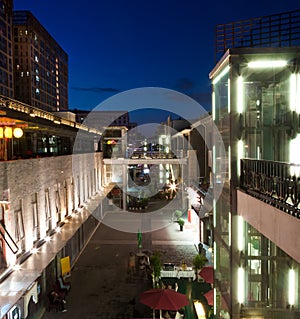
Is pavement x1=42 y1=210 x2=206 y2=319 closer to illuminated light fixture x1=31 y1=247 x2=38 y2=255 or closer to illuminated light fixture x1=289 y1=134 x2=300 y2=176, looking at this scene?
illuminated light fixture x1=31 y1=247 x2=38 y2=255

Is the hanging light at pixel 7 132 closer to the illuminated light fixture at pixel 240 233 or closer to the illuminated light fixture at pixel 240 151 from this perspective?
the illuminated light fixture at pixel 240 151

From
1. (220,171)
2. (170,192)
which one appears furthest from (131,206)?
(220,171)

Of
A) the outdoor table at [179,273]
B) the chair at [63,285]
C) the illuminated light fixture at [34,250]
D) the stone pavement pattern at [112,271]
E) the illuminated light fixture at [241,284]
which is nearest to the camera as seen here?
the illuminated light fixture at [241,284]

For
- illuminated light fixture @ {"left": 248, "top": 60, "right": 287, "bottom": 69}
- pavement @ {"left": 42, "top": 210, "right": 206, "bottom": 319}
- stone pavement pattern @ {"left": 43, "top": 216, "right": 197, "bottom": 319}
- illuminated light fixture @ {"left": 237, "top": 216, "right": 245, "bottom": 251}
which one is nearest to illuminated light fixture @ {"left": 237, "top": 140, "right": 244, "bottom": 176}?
illuminated light fixture @ {"left": 237, "top": 216, "right": 245, "bottom": 251}

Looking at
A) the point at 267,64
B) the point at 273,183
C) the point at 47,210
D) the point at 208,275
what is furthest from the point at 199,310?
the point at 267,64

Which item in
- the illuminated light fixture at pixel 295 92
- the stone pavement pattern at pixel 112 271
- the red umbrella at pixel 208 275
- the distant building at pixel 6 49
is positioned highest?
the distant building at pixel 6 49

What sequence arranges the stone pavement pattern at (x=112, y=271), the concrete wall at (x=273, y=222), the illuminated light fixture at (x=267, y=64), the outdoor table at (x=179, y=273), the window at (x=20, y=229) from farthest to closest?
the outdoor table at (x=179, y=273)
the stone pavement pattern at (x=112, y=271)
the window at (x=20, y=229)
the illuminated light fixture at (x=267, y=64)
the concrete wall at (x=273, y=222)

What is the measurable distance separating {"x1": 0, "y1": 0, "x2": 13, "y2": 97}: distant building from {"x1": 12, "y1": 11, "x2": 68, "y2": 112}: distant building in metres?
11.4

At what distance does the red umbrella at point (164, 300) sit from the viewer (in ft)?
39.6

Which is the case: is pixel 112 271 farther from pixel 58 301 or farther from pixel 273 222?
pixel 273 222

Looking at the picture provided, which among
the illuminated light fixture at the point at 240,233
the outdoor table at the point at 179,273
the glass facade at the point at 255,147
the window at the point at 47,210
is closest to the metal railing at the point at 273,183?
the glass facade at the point at 255,147

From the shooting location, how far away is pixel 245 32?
9.02m

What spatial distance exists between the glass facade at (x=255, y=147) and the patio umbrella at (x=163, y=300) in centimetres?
353

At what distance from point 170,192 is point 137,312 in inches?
1149
